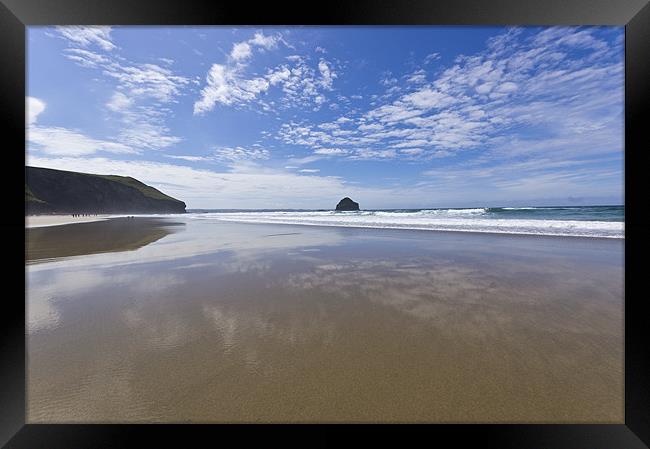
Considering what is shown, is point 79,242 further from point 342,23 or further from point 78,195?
point 78,195

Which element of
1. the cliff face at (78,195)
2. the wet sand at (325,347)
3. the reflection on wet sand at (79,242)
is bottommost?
the wet sand at (325,347)

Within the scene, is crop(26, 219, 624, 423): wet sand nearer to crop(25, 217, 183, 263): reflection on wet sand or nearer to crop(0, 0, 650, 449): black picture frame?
crop(0, 0, 650, 449): black picture frame

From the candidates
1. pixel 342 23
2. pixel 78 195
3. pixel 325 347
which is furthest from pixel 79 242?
pixel 78 195

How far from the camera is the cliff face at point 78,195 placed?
5525cm

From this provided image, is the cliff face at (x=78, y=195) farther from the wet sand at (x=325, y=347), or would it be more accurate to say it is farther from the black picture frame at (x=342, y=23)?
the black picture frame at (x=342, y=23)

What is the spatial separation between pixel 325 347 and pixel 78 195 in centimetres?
8883

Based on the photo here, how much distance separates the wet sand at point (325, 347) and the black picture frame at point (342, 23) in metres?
0.10

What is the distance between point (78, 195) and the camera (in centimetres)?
6175

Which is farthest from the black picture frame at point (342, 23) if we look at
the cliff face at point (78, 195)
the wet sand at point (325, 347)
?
the cliff face at point (78, 195)

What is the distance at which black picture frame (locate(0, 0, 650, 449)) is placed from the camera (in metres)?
1.59

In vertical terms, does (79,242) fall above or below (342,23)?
below

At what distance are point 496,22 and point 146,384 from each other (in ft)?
13.9

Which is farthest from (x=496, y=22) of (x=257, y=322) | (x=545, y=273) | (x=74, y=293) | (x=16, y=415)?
(x=74, y=293)

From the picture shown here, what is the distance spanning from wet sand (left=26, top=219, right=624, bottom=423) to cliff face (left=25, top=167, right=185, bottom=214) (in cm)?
7210
